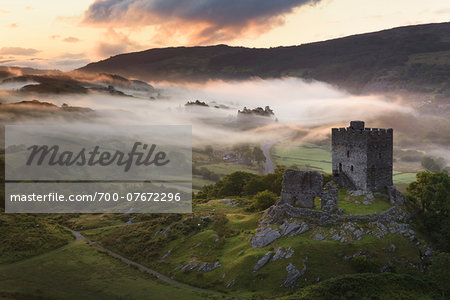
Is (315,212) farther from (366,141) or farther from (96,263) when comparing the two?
(96,263)

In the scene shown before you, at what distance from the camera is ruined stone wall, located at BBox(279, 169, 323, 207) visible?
5575 cm

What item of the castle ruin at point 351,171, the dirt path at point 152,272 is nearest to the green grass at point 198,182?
the dirt path at point 152,272

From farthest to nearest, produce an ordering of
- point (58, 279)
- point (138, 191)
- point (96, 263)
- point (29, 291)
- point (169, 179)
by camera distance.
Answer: point (169, 179)
point (138, 191)
point (96, 263)
point (58, 279)
point (29, 291)

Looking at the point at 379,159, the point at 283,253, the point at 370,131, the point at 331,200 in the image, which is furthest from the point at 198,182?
the point at 283,253

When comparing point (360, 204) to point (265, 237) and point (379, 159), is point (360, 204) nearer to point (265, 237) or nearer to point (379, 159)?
point (379, 159)

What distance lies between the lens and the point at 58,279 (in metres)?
56.9

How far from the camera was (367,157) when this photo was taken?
59062 mm

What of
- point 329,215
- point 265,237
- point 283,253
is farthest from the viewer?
point 265,237

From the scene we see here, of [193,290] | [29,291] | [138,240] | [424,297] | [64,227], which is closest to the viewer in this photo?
[424,297]

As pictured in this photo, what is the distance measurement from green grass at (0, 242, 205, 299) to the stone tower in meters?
30.6

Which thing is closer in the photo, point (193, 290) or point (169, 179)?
point (193, 290)

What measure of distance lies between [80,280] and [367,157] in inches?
1794

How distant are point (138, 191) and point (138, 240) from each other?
59057mm

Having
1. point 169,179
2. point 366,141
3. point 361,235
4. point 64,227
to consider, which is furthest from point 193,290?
point 169,179
